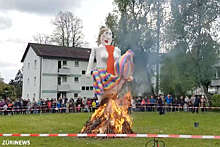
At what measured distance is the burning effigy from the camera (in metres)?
11.0

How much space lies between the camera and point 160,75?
30531 mm

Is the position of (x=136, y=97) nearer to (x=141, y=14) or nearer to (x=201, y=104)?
(x=201, y=104)

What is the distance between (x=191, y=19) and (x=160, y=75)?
23.6 feet

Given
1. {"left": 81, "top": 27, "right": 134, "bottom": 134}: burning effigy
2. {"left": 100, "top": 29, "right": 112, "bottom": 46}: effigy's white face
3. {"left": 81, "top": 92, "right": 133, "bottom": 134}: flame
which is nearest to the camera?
{"left": 81, "top": 27, "right": 134, "bottom": 134}: burning effigy

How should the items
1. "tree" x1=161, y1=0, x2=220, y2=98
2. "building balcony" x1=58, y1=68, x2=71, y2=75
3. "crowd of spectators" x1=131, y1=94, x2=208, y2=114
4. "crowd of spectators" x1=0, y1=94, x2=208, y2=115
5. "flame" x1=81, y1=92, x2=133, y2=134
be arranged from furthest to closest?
1. "building balcony" x1=58, y1=68, x2=71, y2=75
2. "crowd of spectators" x1=131, y1=94, x2=208, y2=114
3. "crowd of spectators" x1=0, y1=94, x2=208, y2=115
4. "tree" x1=161, y1=0, x2=220, y2=98
5. "flame" x1=81, y1=92, x2=133, y2=134

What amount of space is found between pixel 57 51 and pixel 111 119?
37.9 meters

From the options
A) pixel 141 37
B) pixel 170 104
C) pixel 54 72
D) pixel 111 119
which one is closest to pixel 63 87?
pixel 54 72

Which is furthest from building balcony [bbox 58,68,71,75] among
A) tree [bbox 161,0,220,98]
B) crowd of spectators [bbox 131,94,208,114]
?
tree [bbox 161,0,220,98]

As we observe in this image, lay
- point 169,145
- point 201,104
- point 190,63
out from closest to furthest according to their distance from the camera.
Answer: point 169,145, point 190,63, point 201,104

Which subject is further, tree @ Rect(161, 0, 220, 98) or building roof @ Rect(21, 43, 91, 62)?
building roof @ Rect(21, 43, 91, 62)

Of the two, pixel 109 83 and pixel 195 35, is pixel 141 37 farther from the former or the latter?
pixel 109 83

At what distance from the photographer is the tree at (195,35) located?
23.8 metres

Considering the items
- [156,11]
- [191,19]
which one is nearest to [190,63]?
[191,19]

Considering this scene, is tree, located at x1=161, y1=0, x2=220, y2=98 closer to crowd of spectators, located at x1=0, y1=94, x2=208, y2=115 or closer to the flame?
crowd of spectators, located at x1=0, y1=94, x2=208, y2=115
